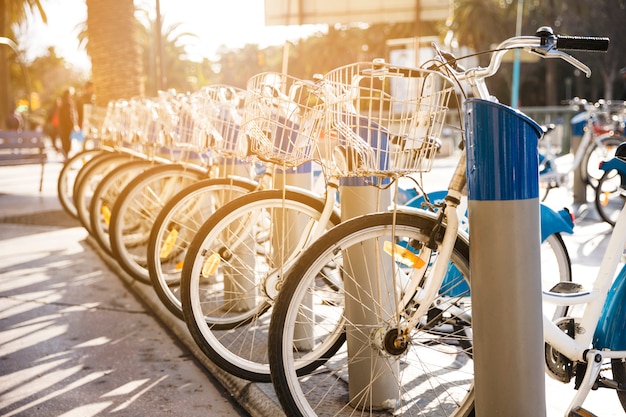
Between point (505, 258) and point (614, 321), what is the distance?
72 cm

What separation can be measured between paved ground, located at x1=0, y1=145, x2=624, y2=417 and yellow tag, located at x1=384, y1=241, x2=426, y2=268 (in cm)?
96

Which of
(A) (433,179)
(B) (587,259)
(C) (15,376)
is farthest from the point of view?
(A) (433,179)

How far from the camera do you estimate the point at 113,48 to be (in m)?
10.3

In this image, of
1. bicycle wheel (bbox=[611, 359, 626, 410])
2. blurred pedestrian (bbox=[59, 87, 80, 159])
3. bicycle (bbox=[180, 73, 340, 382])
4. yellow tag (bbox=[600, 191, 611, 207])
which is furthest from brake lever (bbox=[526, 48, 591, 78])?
blurred pedestrian (bbox=[59, 87, 80, 159])

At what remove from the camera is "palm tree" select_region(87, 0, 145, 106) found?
1017cm

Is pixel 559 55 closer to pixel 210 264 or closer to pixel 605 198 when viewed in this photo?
pixel 210 264

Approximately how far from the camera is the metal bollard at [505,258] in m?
2.43

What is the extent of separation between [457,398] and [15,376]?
2.35 metres

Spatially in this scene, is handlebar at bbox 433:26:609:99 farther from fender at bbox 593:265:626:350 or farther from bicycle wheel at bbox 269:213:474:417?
fender at bbox 593:265:626:350

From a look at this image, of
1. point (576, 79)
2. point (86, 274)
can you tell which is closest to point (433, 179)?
point (86, 274)

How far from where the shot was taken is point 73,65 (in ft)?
290

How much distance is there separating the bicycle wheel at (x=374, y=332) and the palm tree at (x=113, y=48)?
7.08 metres

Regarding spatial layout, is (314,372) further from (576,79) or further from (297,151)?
(576,79)

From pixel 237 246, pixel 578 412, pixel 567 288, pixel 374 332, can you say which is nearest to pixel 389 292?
pixel 374 332
